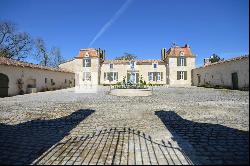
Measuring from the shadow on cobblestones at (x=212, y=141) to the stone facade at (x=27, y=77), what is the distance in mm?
18178

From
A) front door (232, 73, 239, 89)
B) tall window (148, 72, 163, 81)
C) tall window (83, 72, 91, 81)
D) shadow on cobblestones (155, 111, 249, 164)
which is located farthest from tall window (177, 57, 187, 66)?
shadow on cobblestones (155, 111, 249, 164)

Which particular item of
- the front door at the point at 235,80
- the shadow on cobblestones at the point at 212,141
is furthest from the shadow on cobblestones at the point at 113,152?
the front door at the point at 235,80

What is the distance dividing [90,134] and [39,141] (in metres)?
1.34

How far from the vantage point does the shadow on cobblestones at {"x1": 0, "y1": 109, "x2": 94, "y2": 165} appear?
468 cm

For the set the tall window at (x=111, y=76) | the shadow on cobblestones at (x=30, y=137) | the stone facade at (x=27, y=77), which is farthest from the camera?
the tall window at (x=111, y=76)

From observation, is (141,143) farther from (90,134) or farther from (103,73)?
(103,73)

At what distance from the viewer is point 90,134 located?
647cm

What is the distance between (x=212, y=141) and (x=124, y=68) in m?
39.7

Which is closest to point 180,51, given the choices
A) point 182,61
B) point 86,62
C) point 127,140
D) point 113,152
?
point 182,61

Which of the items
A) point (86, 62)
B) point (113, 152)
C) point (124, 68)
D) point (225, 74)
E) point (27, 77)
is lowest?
point (113, 152)

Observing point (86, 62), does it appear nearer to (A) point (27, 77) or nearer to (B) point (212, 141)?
(A) point (27, 77)

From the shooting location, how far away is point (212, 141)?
5520mm

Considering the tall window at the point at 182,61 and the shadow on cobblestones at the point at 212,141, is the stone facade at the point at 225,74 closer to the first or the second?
the tall window at the point at 182,61

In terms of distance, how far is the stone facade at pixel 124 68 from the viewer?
42750 mm
